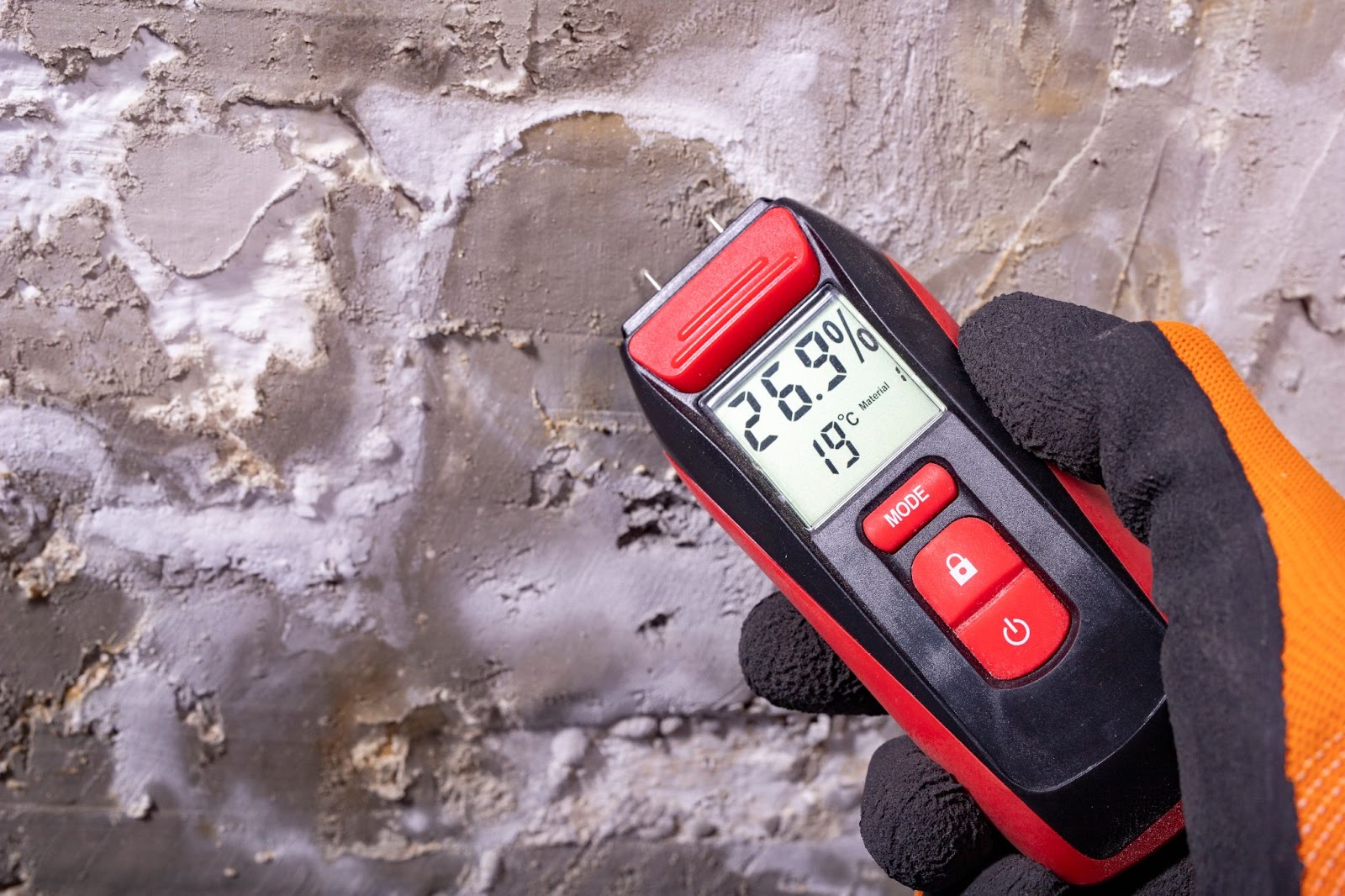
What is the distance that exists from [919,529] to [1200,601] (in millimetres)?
295

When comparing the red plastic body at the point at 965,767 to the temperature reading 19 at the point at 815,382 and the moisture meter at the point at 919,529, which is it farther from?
the temperature reading 19 at the point at 815,382

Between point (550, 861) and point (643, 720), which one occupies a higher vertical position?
point (643, 720)

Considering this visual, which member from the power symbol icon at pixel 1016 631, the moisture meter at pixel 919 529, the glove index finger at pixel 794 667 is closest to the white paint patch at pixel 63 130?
the moisture meter at pixel 919 529

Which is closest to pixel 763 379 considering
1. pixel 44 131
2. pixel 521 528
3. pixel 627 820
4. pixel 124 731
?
pixel 521 528

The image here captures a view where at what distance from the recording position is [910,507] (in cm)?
105

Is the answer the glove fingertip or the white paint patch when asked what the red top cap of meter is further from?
the white paint patch

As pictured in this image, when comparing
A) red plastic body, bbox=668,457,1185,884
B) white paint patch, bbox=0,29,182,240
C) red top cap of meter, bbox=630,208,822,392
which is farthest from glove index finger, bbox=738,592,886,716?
white paint patch, bbox=0,29,182,240

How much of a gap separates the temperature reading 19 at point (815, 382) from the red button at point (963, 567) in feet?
0.47

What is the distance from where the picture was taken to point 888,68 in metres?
1.42

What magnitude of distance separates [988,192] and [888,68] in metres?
0.26

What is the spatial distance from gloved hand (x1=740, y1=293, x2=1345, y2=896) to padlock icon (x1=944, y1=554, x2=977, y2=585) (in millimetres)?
159

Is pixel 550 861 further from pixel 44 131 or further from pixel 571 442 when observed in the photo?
pixel 44 131

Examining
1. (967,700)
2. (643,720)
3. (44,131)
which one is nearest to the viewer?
(967,700)

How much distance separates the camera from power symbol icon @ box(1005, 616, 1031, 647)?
40.4 inches
